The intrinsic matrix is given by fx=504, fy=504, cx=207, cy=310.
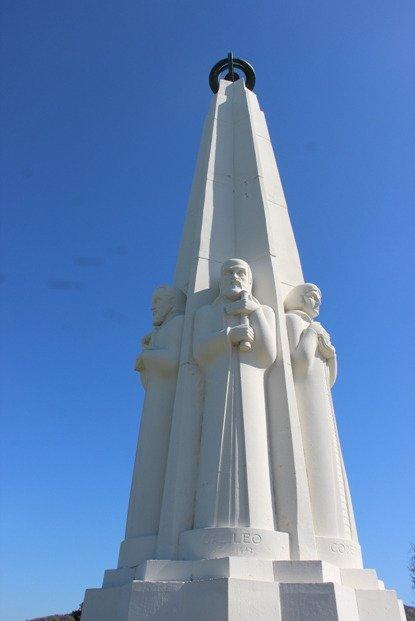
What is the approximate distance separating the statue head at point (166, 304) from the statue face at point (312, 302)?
193cm

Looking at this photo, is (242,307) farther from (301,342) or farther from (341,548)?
(341,548)

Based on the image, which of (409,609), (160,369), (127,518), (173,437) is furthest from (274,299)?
(409,609)

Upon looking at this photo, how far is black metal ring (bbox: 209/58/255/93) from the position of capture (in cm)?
1298

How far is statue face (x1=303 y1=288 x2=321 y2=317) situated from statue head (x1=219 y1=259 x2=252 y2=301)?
39.0 inches

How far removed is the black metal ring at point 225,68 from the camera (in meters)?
13.0

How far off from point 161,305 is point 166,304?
81mm

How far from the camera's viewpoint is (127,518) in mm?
6668

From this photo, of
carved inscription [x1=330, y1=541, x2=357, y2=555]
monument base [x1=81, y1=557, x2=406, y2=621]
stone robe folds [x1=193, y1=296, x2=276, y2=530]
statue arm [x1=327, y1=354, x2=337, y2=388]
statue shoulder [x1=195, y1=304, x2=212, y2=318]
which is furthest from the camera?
statue arm [x1=327, y1=354, x2=337, y2=388]

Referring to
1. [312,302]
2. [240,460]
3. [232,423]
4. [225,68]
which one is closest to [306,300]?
[312,302]

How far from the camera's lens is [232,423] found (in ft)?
19.5

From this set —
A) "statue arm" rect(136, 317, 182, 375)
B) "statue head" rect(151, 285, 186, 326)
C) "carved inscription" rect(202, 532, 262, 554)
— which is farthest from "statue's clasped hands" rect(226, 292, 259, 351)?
"carved inscription" rect(202, 532, 262, 554)

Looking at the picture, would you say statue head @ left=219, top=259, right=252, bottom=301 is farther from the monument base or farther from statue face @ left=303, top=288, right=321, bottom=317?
the monument base

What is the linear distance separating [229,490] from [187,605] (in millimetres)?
1236

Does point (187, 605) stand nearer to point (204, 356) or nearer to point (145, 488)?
point (145, 488)
